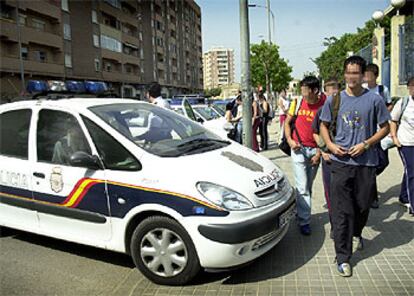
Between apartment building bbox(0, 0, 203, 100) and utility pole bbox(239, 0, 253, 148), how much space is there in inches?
1187

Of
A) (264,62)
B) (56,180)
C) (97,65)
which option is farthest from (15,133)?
(97,65)

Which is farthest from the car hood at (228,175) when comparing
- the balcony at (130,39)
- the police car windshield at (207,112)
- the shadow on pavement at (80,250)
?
the balcony at (130,39)

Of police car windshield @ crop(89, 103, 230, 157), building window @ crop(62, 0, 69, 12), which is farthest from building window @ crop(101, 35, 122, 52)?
police car windshield @ crop(89, 103, 230, 157)

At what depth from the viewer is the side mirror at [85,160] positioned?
3682mm

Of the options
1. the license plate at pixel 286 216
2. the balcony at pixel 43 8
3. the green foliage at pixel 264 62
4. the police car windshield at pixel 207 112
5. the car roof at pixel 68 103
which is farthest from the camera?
the green foliage at pixel 264 62

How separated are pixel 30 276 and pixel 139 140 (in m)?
1.74

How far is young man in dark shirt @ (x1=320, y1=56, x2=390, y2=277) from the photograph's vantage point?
11.5ft

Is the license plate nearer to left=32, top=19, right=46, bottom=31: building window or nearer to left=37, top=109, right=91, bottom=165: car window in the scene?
left=37, top=109, right=91, bottom=165: car window

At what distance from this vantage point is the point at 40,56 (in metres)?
37.5

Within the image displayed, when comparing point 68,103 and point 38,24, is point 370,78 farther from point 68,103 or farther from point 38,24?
point 38,24

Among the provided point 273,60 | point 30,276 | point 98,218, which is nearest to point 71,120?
point 98,218

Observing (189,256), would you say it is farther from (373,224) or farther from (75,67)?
(75,67)

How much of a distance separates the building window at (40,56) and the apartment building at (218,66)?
157388 millimetres

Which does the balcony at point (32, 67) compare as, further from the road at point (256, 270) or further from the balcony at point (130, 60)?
the road at point (256, 270)
